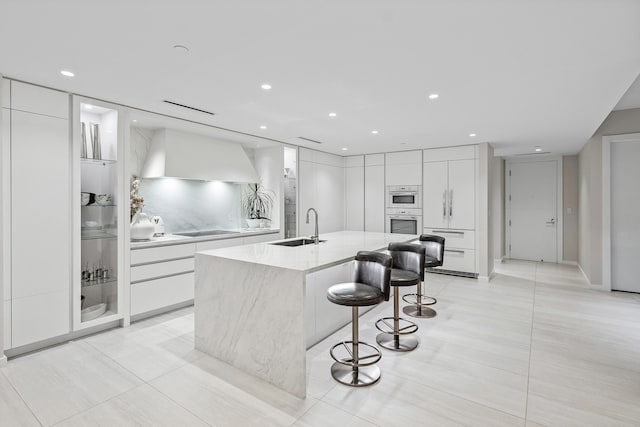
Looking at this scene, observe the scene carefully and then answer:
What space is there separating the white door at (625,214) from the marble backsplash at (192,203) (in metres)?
5.96

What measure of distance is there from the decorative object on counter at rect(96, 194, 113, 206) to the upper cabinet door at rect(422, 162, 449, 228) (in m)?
5.06

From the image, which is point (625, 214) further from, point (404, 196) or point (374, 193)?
point (374, 193)

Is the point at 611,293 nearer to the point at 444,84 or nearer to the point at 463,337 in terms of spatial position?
the point at 463,337

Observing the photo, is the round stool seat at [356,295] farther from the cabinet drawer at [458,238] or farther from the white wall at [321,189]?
the cabinet drawer at [458,238]

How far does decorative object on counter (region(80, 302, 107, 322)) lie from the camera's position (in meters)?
3.34

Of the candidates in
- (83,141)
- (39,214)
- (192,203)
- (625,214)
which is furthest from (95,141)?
(625,214)

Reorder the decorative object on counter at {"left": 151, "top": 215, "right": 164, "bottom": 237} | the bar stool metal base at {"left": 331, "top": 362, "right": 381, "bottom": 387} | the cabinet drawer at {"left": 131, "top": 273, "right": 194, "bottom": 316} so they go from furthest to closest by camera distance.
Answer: the decorative object on counter at {"left": 151, "top": 215, "right": 164, "bottom": 237} < the cabinet drawer at {"left": 131, "top": 273, "right": 194, "bottom": 316} < the bar stool metal base at {"left": 331, "top": 362, "right": 381, "bottom": 387}

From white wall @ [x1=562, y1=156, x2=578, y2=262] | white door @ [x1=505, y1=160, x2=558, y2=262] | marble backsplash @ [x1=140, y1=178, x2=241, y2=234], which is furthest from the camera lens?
white door @ [x1=505, y1=160, x2=558, y2=262]

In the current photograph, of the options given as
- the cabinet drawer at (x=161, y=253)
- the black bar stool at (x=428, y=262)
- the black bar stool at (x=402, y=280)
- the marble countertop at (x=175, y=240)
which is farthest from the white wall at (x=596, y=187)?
the cabinet drawer at (x=161, y=253)

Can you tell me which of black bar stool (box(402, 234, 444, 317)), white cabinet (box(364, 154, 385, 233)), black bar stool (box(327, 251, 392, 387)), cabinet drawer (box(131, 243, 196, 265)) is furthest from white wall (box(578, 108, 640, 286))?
cabinet drawer (box(131, 243, 196, 265))

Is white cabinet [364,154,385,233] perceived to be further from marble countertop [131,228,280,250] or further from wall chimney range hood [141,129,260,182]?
marble countertop [131,228,280,250]

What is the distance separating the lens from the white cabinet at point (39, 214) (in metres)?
2.82

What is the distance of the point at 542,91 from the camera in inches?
120

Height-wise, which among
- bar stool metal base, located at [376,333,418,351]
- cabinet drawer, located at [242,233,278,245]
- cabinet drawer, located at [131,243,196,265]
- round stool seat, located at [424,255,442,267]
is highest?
cabinet drawer, located at [242,233,278,245]
